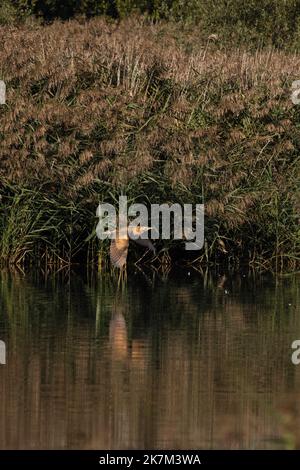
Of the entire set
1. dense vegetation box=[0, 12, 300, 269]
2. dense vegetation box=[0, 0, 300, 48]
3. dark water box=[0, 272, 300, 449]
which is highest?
dense vegetation box=[0, 0, 300, 48]

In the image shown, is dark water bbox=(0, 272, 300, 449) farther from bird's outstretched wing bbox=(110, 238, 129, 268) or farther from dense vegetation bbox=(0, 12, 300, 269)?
dense vegetation bbox=(0, 12, 300, 269)

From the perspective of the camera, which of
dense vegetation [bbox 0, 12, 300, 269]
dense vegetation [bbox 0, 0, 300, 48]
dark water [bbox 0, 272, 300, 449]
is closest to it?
dark water [bbox 0, 272, 300, 449]

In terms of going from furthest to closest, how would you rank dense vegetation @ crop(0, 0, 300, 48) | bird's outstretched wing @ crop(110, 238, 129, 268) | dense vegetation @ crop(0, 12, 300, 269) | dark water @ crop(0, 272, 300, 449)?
dense vegetation @ crop(0, 0, 300, 48)
dense vegetation @ crop(0, 12, 300, 269)
bird's outstretched wing @ crop(110, 238, 129, 268)
dark water @ crop(0, 272, 300, 449)

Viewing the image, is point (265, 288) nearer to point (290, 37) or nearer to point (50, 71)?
point (50, 71)

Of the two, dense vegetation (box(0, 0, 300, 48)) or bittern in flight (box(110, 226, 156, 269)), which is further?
dense vegetation (box(0, 0, 300, 48))

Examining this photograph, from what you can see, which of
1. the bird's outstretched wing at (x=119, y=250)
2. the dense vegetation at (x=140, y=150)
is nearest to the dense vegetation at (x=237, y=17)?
the dense vegetation at (x=140, y=150)

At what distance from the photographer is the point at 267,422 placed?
11.3 m

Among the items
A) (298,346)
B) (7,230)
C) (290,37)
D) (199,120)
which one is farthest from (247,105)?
(290,37)

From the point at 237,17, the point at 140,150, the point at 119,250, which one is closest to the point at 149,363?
the point at 119,250

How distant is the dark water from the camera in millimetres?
11039

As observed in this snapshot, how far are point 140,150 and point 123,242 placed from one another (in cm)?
135

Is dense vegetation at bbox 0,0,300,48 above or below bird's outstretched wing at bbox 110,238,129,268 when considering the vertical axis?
above

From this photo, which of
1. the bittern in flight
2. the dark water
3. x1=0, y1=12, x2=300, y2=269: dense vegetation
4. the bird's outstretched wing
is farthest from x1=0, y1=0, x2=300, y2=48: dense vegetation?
the dark water

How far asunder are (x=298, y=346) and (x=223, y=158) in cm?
605
